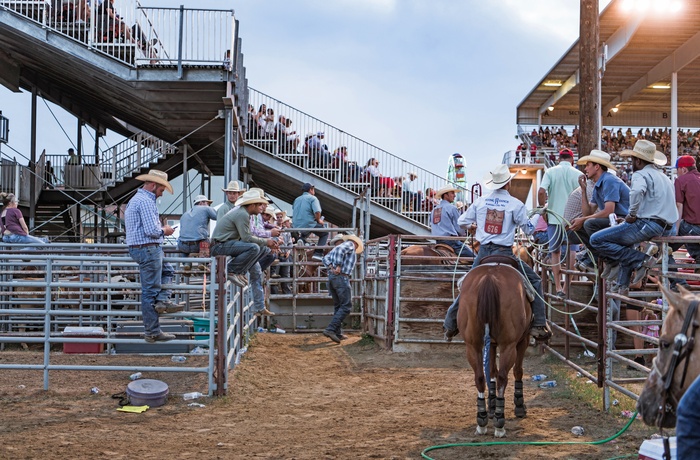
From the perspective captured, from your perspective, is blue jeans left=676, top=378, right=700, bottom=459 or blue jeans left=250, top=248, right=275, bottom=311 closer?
blue jeans left=676, top=378, right=700, bottom=459

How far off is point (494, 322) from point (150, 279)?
395cm

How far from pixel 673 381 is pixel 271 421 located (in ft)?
19.1

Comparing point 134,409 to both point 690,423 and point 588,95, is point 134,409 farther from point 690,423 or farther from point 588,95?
point 588,95

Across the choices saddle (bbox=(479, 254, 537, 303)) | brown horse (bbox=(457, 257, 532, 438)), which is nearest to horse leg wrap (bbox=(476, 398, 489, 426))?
brown horse (bbox=(457, 257, 532, 438))

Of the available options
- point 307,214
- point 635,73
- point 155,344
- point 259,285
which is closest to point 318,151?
point 307,214

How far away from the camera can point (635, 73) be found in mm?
36531

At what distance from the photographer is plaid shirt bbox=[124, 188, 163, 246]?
928 centimetres

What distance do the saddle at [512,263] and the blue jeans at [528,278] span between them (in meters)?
0.07

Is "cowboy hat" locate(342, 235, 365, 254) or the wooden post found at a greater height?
the wooden post

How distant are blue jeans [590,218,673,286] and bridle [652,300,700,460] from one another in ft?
15.6

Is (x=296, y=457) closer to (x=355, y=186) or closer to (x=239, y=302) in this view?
(x=239, y=302)

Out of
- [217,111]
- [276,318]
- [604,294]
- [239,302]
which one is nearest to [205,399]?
[239,302]

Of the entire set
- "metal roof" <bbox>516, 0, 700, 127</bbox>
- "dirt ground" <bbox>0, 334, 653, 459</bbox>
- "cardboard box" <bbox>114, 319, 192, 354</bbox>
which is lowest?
"dirt ground" <bbox>0, 334, 653, 459</bbox>

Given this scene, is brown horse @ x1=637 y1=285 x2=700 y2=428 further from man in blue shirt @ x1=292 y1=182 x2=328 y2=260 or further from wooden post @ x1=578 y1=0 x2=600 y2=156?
man in blue shirt @ x1=292 y1=182 x2=328 y2=260
